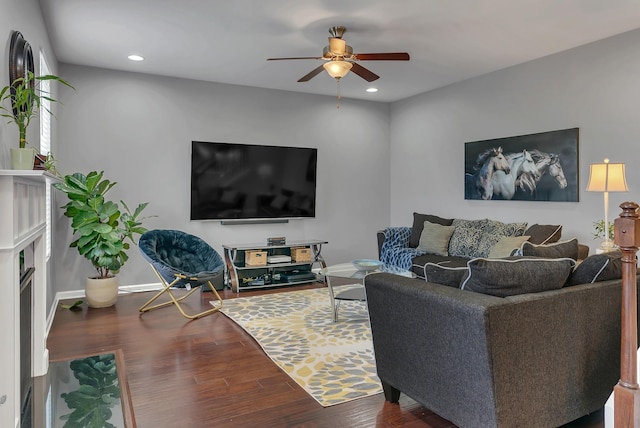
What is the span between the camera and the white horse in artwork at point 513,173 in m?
4.82

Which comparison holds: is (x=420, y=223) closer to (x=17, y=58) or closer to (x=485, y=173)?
(x=485, y=173)

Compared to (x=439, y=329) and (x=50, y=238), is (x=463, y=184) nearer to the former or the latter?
(x=439, y=329)

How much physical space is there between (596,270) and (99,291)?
171 inches

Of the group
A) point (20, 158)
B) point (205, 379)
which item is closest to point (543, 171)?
point (205, 379)

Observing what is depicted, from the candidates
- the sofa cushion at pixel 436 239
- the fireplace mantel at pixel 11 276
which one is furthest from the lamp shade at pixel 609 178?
the fireplace mantel at pixel 11 276

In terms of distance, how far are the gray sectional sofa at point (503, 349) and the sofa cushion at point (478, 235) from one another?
2.53m

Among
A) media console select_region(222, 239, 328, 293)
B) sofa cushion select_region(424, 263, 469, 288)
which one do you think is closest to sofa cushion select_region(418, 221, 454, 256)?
media console select_region(222, 239, 328, 293)

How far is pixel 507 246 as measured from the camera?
438cm

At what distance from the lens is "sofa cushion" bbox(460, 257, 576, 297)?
1939mm

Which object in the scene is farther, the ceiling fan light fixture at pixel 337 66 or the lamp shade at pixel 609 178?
the ceiling fan light fixture at pixel 337 66

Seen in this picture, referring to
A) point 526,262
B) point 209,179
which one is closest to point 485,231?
point 526,262

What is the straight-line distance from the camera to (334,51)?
374 cm

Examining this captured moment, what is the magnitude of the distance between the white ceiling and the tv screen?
108 centimetres

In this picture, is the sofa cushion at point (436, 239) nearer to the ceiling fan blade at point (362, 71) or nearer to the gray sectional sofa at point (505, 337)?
the ceiling fan blade at point (362, 71)
